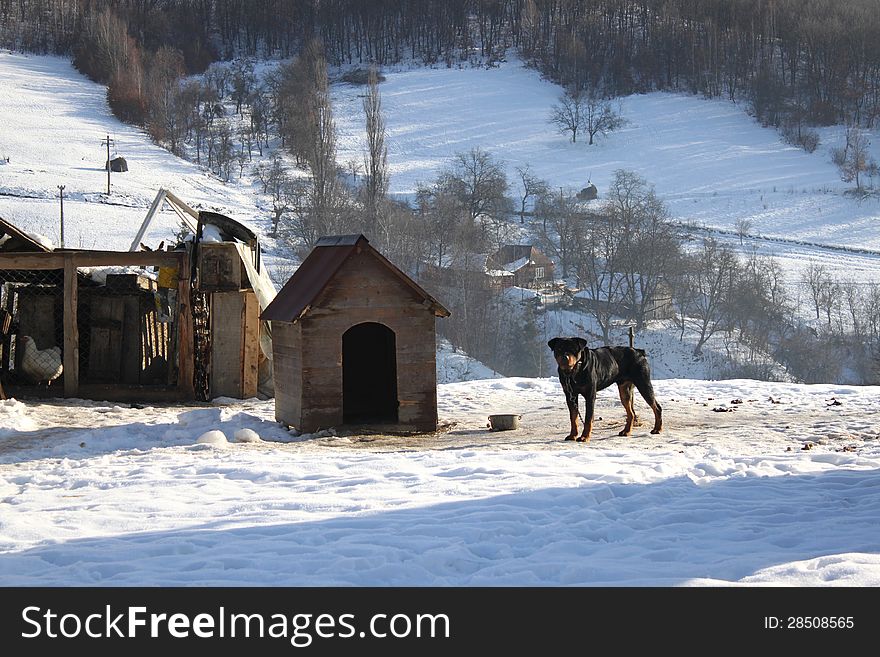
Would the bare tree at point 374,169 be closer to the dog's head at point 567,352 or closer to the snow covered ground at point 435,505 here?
the snow covered ground at point 435,505

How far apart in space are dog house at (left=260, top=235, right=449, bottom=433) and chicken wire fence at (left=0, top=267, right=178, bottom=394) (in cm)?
431

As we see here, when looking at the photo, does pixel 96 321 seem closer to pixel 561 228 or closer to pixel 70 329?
pixel 70 329

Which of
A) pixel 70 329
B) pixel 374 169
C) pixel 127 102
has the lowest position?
pixel 70 329

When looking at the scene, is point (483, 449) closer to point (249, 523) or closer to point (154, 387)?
point (249, 523)

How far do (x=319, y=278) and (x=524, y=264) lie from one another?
124ft

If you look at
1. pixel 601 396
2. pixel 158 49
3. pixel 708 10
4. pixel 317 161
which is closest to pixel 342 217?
pixel 317 161

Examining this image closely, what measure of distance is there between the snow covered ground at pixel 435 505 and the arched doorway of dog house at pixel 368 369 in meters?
1.85

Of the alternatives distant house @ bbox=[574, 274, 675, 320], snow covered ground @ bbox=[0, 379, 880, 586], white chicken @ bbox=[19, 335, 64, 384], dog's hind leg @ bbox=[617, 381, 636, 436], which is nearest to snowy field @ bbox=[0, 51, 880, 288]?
distant house @ bbox=[574, 274, 675, 320]

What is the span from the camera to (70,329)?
15078mm

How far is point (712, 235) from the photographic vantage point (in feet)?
187

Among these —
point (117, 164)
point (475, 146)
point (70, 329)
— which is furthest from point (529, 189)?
point (70, 329)

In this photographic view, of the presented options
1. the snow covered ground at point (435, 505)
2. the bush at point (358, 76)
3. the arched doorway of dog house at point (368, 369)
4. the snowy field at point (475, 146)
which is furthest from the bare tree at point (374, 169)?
the bush at point (358, 76)

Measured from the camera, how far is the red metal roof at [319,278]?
11.9m

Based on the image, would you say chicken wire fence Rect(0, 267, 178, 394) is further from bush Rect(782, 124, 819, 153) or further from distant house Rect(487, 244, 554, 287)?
bush Rect(782, 124, 819, 153)
